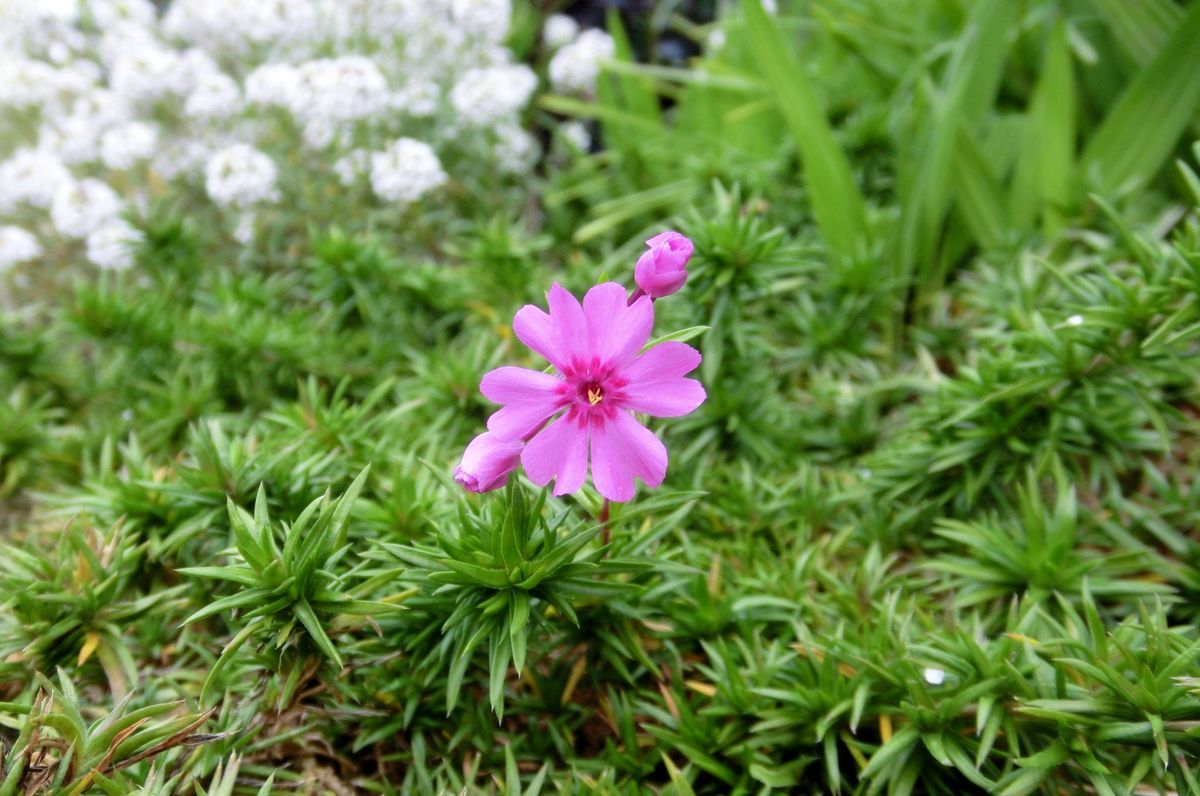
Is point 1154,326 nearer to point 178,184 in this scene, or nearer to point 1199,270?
point 1199,270

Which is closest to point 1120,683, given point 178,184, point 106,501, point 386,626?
point 386,626

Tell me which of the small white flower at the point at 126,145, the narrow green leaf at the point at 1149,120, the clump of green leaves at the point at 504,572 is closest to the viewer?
the clump of green leaves at the point at 504,572

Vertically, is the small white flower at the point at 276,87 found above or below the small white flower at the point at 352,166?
above

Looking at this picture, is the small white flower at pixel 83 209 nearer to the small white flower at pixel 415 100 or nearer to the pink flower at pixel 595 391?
the small white flower at pixel 415 100

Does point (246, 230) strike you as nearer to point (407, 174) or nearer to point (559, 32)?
point (407, 174)

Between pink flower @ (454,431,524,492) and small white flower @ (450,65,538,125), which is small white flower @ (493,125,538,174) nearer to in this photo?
small white flower @ (450,65,538,125)

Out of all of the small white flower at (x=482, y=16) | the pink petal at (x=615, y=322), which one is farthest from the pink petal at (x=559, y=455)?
the small white flower at (x=482, y=16)
